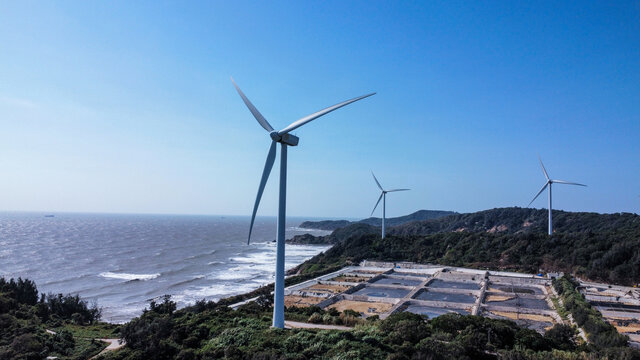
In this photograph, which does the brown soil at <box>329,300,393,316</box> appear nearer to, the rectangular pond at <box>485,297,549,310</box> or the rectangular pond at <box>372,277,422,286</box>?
the rectangular pond at <box>485,297,549,310</box>

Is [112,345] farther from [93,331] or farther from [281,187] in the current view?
[281,187]

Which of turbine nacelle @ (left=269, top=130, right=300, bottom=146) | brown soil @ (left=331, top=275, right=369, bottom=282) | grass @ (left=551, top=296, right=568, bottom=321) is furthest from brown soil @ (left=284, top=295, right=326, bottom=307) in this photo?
grass @ (left=551, top=296, right=568, bottom=321)

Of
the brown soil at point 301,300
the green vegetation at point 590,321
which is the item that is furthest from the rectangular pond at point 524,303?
the brown soil at point 301,300

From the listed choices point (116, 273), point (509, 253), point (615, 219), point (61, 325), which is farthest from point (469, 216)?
point (61, 325)

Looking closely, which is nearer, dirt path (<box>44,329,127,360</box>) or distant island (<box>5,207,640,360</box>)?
distant island (<box>5,207,640,360</box>)

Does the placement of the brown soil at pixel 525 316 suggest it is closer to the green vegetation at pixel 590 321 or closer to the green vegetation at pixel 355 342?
the green vegetation at pixel 590 321

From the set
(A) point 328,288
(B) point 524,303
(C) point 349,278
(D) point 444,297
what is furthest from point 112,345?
(B) point 524,303

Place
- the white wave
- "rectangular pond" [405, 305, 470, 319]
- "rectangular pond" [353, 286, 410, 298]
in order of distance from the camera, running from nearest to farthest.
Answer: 1. "rectangular pond" [405, 305, 470, 319]
2. "rectangular pond" [353, 286, 410, 298]
3. the white wave
